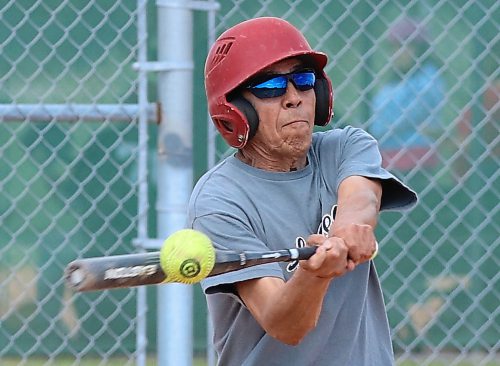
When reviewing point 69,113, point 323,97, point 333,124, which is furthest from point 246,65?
point 333,124

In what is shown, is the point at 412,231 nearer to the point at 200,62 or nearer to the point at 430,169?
the point at 430,169

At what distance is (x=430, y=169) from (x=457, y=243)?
344 mm

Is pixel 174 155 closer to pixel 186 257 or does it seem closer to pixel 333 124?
pixel 333 124

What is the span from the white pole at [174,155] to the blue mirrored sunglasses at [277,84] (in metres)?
1.13

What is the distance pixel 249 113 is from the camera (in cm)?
297

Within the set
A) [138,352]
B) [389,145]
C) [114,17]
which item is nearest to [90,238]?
[138,352]

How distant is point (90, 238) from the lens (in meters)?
4.77

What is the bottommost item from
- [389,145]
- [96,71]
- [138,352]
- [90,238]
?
[138,352]

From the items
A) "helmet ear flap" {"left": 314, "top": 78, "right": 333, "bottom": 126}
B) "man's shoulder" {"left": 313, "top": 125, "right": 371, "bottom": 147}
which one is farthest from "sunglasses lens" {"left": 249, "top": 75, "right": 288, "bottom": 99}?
"man's shoulder" {"left": 313, "top": 125, "right": 371, "bottom": 147}

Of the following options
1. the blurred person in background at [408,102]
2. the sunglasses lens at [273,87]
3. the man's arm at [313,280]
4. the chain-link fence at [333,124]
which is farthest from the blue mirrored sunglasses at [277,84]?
the blurred person in background at [408,102]

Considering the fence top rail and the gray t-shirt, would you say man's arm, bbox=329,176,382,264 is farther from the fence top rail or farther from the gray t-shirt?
the fence top rail

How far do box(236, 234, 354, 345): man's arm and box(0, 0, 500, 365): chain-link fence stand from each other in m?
1.92

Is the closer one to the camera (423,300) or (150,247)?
(150,247)

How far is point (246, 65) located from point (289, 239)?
457 mm
